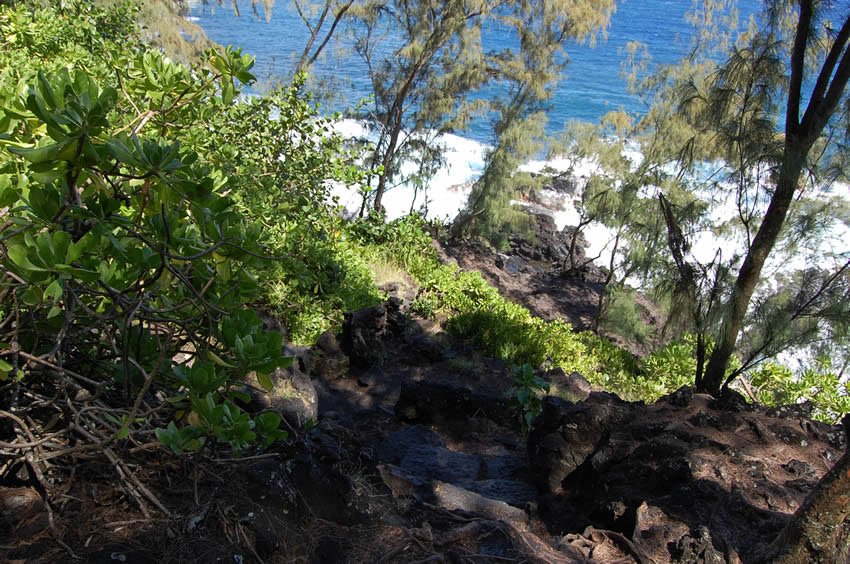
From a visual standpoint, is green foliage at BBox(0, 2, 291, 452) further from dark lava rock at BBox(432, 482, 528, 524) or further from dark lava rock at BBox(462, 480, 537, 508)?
dark lava rock at BBox(462, 480, 537, 508)

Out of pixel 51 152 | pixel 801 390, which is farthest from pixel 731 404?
pixel 51 152

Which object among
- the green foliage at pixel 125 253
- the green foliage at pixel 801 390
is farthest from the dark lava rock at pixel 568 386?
the green foliage at pixel 125 253

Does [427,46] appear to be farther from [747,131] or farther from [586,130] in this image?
[747,131]

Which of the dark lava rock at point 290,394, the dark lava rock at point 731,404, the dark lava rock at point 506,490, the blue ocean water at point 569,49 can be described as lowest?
the dark lava rock at point 506,490

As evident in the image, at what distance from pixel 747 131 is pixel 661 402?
128 inches

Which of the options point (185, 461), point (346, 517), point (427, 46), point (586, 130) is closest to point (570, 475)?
point (346, 517)

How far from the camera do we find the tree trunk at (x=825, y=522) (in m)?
2.57

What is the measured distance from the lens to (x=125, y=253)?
1761 millimetres

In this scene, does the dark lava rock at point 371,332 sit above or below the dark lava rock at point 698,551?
below

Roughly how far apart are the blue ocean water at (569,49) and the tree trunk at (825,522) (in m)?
20.4

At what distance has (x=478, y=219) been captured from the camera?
803 inches

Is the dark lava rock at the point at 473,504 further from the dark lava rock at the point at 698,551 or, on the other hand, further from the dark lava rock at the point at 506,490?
the dark lava rock at the point at 698,551

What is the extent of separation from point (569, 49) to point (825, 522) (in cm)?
5304

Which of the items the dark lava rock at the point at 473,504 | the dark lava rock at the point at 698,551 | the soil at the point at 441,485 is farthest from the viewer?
the dark lava rock at the point at 473,504
